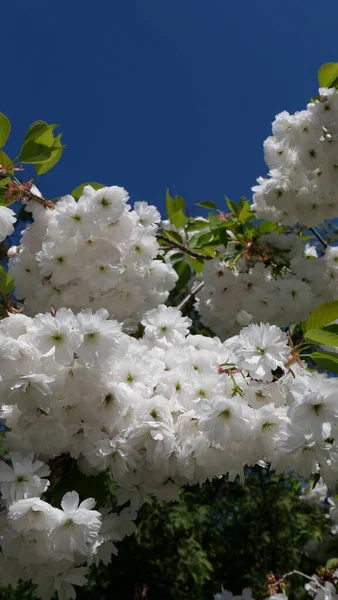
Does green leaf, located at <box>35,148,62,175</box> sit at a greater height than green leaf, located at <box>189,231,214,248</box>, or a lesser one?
greater

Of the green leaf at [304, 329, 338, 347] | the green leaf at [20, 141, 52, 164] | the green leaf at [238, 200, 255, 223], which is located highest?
the green leaf at [238, 200, 255, 223]

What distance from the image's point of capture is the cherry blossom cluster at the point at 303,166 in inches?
113

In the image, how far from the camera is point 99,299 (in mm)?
2377

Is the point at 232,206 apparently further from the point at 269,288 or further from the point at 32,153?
the point at 32,153

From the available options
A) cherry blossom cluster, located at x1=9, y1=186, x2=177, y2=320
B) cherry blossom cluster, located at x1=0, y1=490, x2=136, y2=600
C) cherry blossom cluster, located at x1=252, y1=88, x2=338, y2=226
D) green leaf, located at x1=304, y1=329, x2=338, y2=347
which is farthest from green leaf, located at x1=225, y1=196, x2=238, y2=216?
Result: cherry blossom cluster, located at x1=0, y1=490, x2=136, y2=600

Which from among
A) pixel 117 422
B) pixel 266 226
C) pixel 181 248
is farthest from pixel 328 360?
pixel 181 248

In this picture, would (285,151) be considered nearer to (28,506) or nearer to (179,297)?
(28,506)

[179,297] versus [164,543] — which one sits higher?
[179,297]

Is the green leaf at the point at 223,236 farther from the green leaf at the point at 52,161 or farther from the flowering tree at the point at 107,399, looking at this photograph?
the green leaf at the point at 52,161

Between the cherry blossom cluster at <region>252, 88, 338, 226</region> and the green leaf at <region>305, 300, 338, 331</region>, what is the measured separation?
153 centimetres

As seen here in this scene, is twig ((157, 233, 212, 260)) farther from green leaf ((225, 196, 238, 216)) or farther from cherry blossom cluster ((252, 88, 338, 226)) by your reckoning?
cherry blossom cluster ((252, 88, 338, 226))

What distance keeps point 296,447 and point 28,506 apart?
71 centimetres

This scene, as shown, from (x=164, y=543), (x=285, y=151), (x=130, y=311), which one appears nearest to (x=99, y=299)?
(x=130, y=311)

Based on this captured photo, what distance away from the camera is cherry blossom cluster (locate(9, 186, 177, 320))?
2.15 metres
